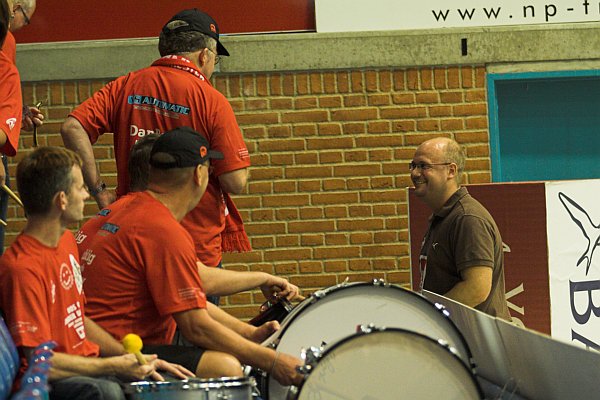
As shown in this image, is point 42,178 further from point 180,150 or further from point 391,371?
point 391,371

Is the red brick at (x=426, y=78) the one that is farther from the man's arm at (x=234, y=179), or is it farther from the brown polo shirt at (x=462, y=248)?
the man's arm at (x=234, y=179)

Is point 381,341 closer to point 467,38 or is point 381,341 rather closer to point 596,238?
point 596,238

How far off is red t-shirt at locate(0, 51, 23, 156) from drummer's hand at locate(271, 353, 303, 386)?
183cm

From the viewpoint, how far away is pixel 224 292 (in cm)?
475

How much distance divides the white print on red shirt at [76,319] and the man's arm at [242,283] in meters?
1.15

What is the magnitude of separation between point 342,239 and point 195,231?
329 centimetres

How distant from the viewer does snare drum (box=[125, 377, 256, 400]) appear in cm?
328

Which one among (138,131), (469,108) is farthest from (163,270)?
(469,108)

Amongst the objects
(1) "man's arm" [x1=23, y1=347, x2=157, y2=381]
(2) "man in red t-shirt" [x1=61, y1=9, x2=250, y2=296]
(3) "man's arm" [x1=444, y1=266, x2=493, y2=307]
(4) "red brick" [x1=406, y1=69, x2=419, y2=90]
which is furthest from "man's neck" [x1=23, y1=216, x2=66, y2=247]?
(4) "red brick" [x1=406, y1=69, x2=419, y2=90]

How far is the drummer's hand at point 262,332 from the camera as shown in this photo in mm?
4422

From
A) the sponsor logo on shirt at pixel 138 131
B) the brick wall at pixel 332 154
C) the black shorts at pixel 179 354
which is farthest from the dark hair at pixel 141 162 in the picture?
the brick wall at pixel 332 154

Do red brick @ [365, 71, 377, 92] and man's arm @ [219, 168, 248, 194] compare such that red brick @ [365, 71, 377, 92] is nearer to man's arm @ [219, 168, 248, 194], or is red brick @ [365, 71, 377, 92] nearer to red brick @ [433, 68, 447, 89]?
red brick @ [433, 68, 447, 89]

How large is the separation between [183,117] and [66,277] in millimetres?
1945

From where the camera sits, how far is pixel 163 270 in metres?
3.76
